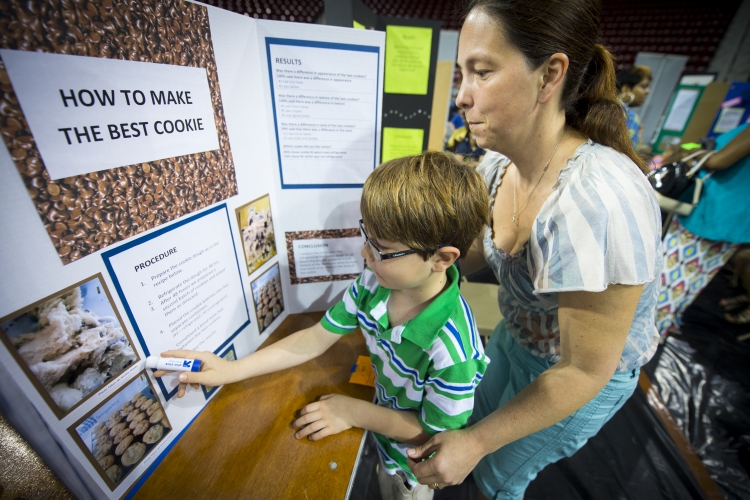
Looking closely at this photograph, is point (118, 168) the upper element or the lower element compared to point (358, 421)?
upper

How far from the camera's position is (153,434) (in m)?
0.60

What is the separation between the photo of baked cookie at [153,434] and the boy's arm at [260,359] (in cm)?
7

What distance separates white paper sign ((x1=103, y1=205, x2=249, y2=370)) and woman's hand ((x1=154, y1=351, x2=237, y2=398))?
0.02 metres

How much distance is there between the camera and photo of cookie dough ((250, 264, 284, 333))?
83 centimetres

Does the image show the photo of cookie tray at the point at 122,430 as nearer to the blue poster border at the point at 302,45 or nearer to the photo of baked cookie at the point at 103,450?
the photo of baked cookie at the point at 103,450

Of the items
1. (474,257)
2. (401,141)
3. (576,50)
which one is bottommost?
(474,257)

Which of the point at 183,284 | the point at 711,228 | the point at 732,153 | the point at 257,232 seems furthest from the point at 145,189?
the point at 711,228

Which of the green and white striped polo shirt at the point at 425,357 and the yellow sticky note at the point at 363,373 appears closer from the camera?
the green and white striped polo shirt at the point at 425,357

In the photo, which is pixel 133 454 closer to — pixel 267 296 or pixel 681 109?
pixel 267 296

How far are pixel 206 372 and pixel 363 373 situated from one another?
373mm

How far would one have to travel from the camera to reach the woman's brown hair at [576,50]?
0.57 metres

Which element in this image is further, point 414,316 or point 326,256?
point 326,256

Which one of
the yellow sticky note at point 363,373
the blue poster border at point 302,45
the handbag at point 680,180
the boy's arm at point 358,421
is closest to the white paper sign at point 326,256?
the blue poster border at point 302,45

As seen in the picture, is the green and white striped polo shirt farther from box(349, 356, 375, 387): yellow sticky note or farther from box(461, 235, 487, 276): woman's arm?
box(461, 235, 487, 276): woman's arm
